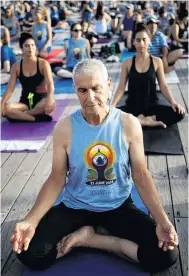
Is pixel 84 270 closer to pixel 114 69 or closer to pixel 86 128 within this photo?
pixel 86 128

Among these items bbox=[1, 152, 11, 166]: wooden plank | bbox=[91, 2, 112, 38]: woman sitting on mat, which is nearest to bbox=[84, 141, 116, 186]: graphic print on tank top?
bbox=[1, 152, 11, 166]: wooden plank

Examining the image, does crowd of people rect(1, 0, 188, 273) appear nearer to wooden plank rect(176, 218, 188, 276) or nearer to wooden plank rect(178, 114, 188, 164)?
wooden plank rect(176, 218, 188, 276)

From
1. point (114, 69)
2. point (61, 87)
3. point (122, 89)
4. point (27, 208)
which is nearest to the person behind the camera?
point (27, 208)

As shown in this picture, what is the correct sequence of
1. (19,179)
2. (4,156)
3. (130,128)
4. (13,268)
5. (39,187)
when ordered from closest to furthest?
(130,128) < (13,268) < (39,187) < (19,179) < (4,156)

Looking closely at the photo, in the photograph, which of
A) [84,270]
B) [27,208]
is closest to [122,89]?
[27,208]

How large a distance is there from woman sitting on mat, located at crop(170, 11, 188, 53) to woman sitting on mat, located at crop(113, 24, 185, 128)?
14.3 ft

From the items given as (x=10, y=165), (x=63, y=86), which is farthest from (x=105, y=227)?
(x=63, y=86)

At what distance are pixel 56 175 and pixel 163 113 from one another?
2.37 m

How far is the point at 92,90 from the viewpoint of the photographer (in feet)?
6.77

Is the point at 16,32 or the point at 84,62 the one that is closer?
the point at 84,62

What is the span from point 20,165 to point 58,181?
153cm

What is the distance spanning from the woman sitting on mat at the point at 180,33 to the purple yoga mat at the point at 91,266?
6.76 metres

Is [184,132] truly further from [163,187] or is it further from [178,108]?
[163,187]

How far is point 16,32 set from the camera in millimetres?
12336
